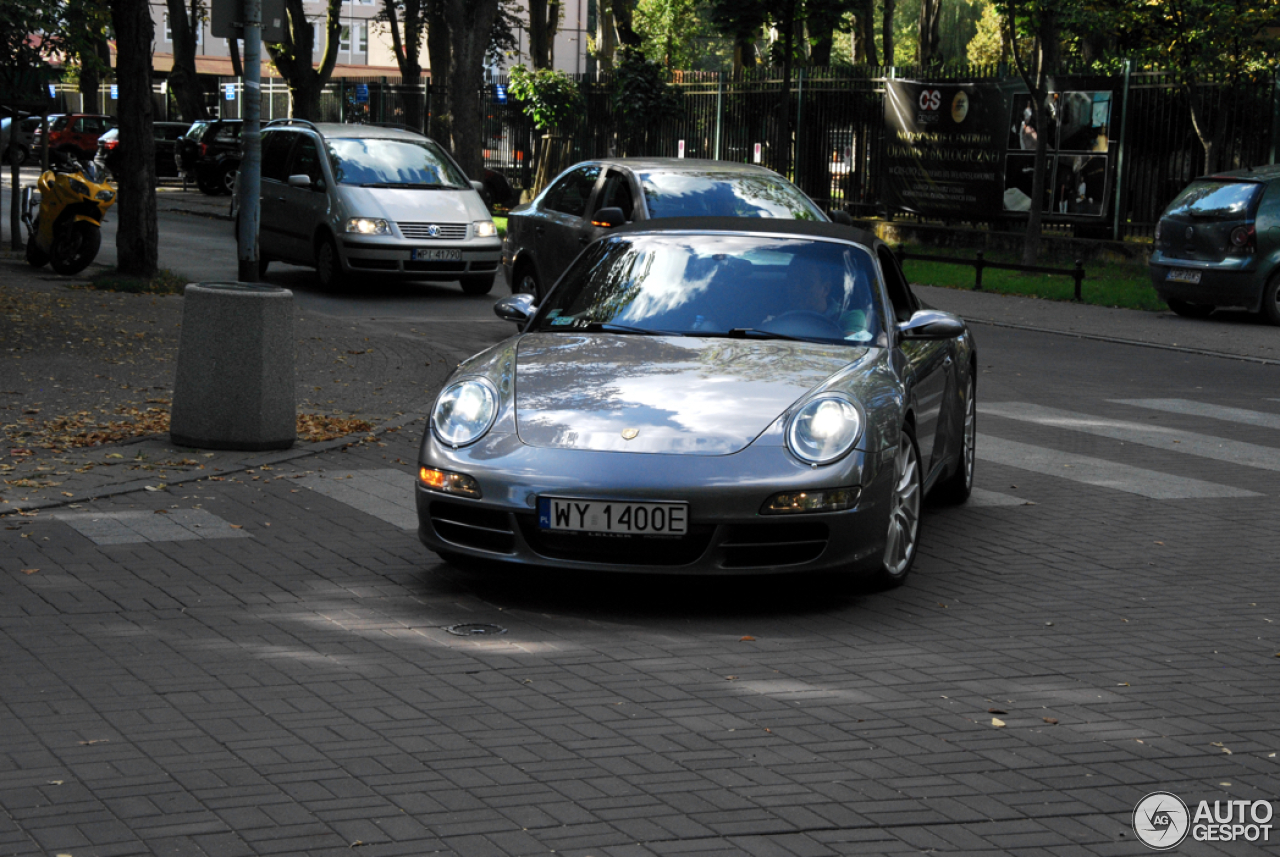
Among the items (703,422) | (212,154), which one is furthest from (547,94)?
(703,422)

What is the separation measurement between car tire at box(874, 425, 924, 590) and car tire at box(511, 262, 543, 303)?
8.78 metres

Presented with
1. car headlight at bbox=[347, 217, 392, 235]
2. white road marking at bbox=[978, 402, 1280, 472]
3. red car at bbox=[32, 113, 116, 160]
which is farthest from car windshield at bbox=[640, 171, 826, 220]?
red car at bbox=[32, 113, 116, 160]

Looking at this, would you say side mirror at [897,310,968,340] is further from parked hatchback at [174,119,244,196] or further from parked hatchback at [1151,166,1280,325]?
parked hatchback at [174,119,244,196]

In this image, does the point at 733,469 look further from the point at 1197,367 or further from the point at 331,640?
the point at 1197,367

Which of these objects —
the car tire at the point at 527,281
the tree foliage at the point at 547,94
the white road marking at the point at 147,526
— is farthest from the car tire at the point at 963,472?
the tree foliage at the point at 547,94

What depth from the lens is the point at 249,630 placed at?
18.4 ft

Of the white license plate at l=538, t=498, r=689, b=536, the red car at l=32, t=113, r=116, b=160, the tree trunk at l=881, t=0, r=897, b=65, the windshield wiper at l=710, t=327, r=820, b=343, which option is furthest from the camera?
the red car at l=32, t=113, r=116, b=160

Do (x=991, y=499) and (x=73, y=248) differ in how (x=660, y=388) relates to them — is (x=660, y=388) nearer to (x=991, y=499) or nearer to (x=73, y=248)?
(x=991, y=499)

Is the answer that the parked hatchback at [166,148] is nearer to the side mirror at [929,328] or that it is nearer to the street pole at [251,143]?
the street pole at [251,143]

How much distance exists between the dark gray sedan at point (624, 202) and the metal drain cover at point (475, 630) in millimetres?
7763

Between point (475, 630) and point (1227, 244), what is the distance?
571 inches

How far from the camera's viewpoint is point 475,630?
5.70m

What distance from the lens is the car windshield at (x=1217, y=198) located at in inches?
714

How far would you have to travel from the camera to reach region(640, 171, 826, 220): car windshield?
13.5m
